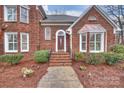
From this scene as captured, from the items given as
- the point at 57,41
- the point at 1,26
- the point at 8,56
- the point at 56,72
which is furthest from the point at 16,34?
the point at 56,72

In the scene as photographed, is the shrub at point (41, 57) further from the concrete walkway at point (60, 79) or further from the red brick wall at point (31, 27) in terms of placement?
the concrete walkway at point (60, 79)

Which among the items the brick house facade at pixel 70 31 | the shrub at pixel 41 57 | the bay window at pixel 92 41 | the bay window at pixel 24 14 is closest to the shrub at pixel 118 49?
the brick house facade at pixel 70 31

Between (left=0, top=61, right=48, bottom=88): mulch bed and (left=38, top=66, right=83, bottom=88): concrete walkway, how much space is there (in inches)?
12.7

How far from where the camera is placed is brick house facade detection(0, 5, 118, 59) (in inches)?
460

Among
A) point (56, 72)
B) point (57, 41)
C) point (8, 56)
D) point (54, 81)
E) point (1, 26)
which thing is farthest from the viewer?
point (57, 41)

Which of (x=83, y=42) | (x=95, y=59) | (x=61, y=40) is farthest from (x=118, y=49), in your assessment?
(x=61, y=40)

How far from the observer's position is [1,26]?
1111 cm

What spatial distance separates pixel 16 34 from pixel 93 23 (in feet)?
17.9

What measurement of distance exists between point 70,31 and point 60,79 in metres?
5.21

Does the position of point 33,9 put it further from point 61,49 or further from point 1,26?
point 61,49

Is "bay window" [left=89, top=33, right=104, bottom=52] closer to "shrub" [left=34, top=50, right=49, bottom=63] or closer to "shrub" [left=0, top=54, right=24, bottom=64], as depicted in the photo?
"shrub" [left=34, top=50, right=49, bottom=63]

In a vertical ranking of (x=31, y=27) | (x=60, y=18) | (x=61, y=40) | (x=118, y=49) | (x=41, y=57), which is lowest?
(x=41, y=57)

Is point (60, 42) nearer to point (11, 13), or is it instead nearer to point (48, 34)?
point (48, 34)

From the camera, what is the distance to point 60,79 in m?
7.65
